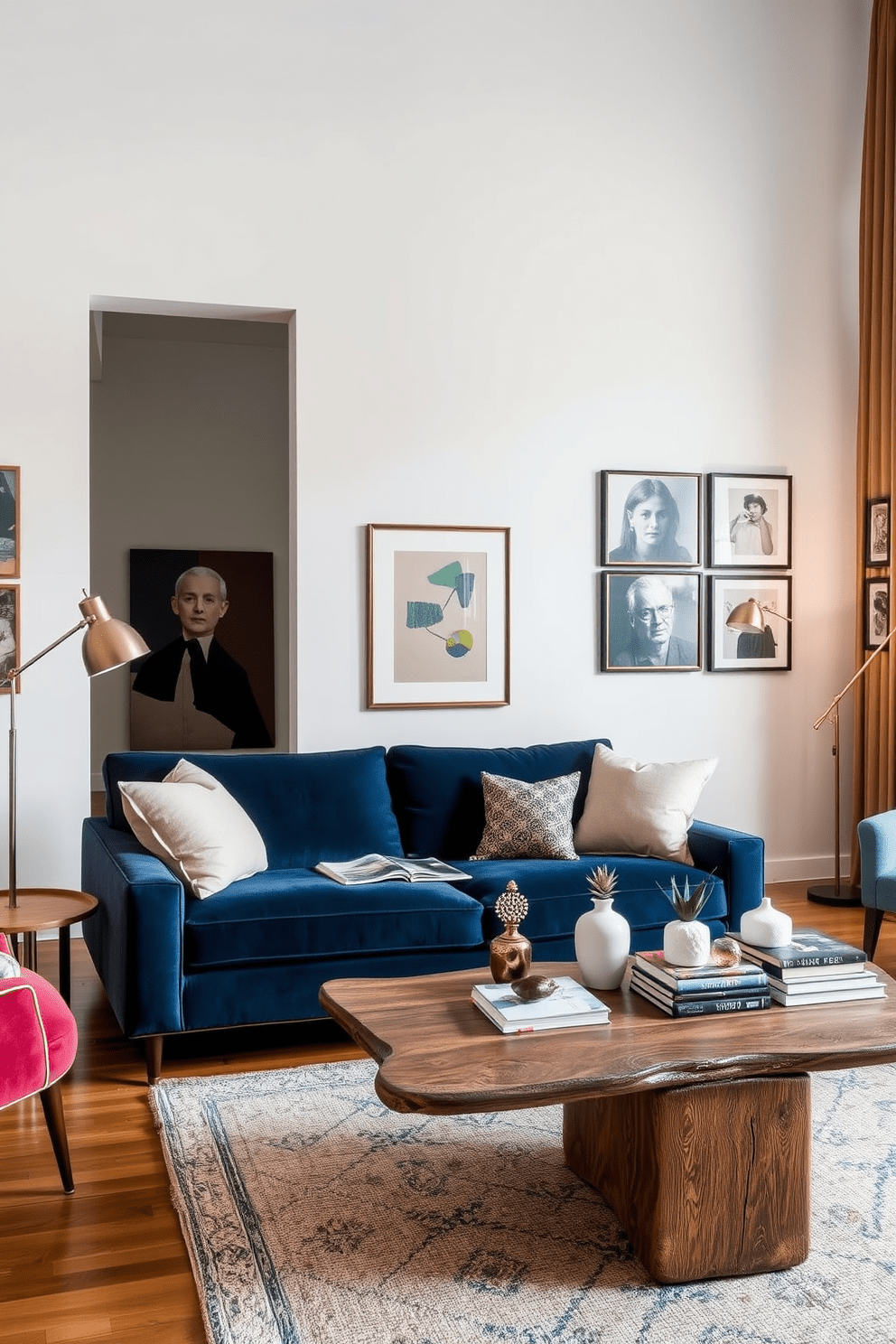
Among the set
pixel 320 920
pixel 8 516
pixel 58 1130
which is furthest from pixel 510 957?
pixel 8 516

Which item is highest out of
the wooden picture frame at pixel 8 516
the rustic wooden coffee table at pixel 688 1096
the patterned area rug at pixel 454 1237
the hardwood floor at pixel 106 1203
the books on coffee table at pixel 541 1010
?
the wooden picture frame at pixel 8 516

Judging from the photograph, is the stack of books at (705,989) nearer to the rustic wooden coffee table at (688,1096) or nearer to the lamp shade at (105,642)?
the rustic wooden coffee table at (688,1096)

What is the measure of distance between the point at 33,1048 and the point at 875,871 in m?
3.02

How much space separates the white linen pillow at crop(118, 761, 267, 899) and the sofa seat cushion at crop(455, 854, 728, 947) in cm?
79

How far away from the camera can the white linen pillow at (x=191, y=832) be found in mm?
3711

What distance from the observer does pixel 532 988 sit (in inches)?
104

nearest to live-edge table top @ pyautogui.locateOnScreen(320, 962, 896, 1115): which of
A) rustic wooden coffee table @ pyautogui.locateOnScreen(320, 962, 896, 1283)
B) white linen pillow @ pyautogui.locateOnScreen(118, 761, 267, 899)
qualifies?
rustic wooden coffee table @ pyautogui.locateOnScreen(320, 962, 896, 1283)

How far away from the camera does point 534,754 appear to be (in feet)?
15.7

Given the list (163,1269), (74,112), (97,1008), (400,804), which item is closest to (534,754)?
(400,804)

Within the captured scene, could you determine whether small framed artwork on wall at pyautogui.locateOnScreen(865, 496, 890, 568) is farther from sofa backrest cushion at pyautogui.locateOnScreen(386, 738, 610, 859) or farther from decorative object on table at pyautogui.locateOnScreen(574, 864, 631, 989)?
decorative object on table at pyautogui.locateOnScreen(574, 864, 631, 989)

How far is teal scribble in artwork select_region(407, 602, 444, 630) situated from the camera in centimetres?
532

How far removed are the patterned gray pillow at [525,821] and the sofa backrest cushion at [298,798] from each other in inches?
14.0

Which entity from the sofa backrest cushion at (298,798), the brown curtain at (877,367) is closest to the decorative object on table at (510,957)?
the sofa backrest cushion at (298,798)

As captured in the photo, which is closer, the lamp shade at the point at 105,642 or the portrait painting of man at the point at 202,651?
the lamp shade at the point at 105,642
